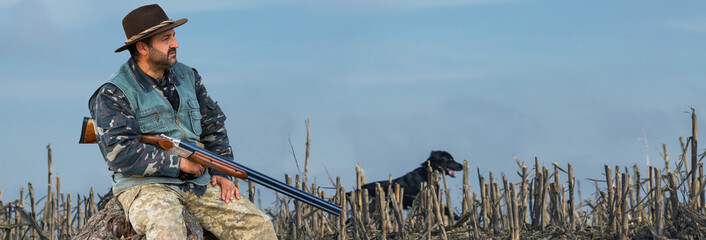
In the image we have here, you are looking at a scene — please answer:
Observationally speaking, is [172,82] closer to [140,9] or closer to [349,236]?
[140,9]

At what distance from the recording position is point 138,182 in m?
5.00

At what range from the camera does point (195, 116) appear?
5.29 meters

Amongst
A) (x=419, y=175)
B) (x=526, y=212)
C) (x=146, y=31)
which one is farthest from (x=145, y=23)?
(x=419, y=175)

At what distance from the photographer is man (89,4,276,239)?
16.0 ft

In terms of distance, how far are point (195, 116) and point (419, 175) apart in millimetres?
7960

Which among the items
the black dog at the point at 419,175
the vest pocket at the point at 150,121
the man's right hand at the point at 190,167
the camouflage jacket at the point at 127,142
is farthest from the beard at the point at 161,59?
the black dog at the point at 419,175

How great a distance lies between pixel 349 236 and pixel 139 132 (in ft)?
13.8

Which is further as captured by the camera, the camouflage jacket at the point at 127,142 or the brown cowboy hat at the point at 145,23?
the brown cowboy hat at the point at 145,23

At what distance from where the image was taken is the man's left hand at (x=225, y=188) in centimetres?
527

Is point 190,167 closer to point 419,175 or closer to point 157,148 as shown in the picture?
point 157,148

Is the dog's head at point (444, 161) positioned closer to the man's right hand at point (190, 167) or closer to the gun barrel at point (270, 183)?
the gun barrel at point (270, 183)

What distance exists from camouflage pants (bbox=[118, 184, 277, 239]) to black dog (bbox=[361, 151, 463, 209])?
293 inches

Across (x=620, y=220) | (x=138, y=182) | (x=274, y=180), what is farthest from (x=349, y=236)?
(x=138, y=182)

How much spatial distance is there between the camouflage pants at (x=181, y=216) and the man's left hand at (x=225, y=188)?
28mm
